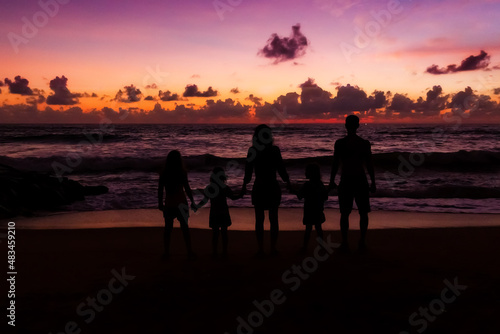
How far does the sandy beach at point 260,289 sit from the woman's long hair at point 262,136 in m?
1.85

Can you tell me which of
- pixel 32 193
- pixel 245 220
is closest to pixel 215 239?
pixel 245 220

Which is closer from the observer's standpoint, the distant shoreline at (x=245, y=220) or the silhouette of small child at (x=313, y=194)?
the silhouette of small child at (x=313, y=194)

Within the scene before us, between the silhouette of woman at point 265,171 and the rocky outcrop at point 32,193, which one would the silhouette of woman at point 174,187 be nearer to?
the silhouette of woman at point 265,171

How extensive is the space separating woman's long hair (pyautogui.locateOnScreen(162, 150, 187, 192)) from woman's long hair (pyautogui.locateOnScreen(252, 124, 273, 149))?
1.26 m

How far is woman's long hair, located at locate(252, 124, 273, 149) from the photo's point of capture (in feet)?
18.9

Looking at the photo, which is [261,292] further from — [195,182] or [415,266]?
[195,182]

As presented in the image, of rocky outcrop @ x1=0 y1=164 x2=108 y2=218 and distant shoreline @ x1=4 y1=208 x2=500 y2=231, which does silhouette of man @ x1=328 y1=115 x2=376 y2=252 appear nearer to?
distant shoreline @ x1=4 y1=208 x2=500 y2=231

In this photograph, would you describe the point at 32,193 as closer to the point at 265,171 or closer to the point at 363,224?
the point at 265,171

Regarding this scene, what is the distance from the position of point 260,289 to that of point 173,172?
92.3 inches

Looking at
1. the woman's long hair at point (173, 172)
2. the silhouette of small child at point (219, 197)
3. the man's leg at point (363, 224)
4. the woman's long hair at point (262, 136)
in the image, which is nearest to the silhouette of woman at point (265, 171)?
the woman's long hair at point (262, 136)

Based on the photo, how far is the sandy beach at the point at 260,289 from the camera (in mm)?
3936

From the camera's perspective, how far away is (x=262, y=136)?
19.0 ft

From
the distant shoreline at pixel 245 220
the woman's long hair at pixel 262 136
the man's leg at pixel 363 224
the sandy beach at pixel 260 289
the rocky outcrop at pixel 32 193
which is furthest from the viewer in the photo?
the rocky outcrop at pixel 32 193

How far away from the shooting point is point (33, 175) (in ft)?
43.3
